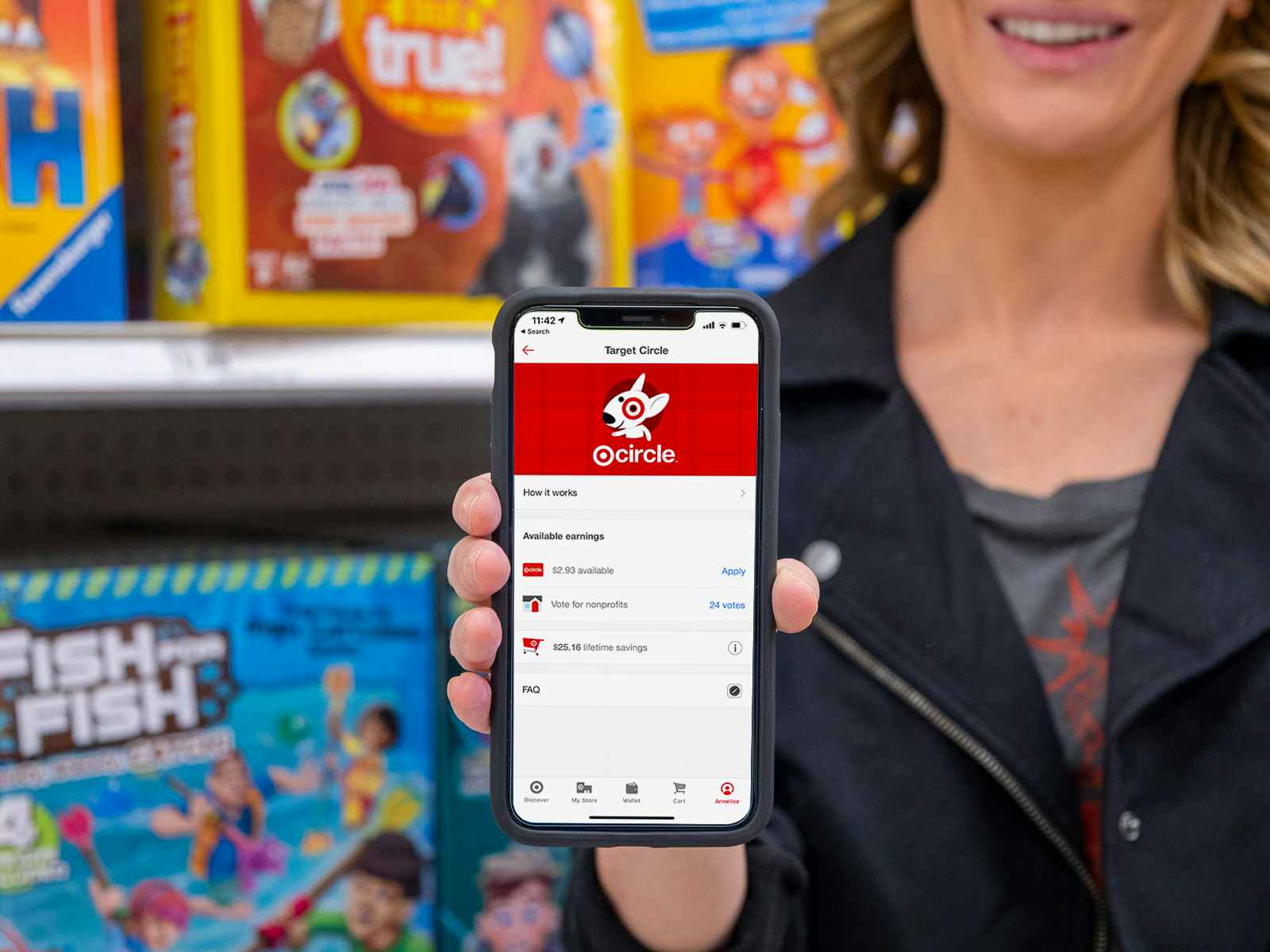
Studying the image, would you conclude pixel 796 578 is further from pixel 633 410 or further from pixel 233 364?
pixel 233 364

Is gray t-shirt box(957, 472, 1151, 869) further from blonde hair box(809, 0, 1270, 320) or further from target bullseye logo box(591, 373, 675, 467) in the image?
target bullseye logo box(591, 373, 675, 467)

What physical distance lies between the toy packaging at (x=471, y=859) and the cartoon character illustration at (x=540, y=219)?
0.23 meters

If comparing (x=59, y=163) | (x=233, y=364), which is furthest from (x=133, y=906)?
(x=59, y=163)

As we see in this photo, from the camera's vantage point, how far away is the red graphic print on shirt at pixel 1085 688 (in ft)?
2.49

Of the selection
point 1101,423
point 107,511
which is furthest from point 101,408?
point 1101,423

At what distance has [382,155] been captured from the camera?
0.85 meters

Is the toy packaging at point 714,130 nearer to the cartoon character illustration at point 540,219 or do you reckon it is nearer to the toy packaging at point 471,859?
the cartoon character illustration at point 540,219

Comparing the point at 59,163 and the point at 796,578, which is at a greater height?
the point at 59,163

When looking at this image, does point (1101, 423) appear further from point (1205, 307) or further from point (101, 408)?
point (101, 408)

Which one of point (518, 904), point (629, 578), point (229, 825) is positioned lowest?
point (518, 904)

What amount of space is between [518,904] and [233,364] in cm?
A: 43

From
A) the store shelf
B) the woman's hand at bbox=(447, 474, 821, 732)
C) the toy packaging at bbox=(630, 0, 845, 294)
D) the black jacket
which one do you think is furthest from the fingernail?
the toy packaging at bbox=(630, 0, 845, 294)

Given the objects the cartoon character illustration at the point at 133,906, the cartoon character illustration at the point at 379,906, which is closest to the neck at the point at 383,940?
the cartoon character illustration at the point at 379,906

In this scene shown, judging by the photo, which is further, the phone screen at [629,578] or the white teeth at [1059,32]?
the white teeth at [1059,32]
